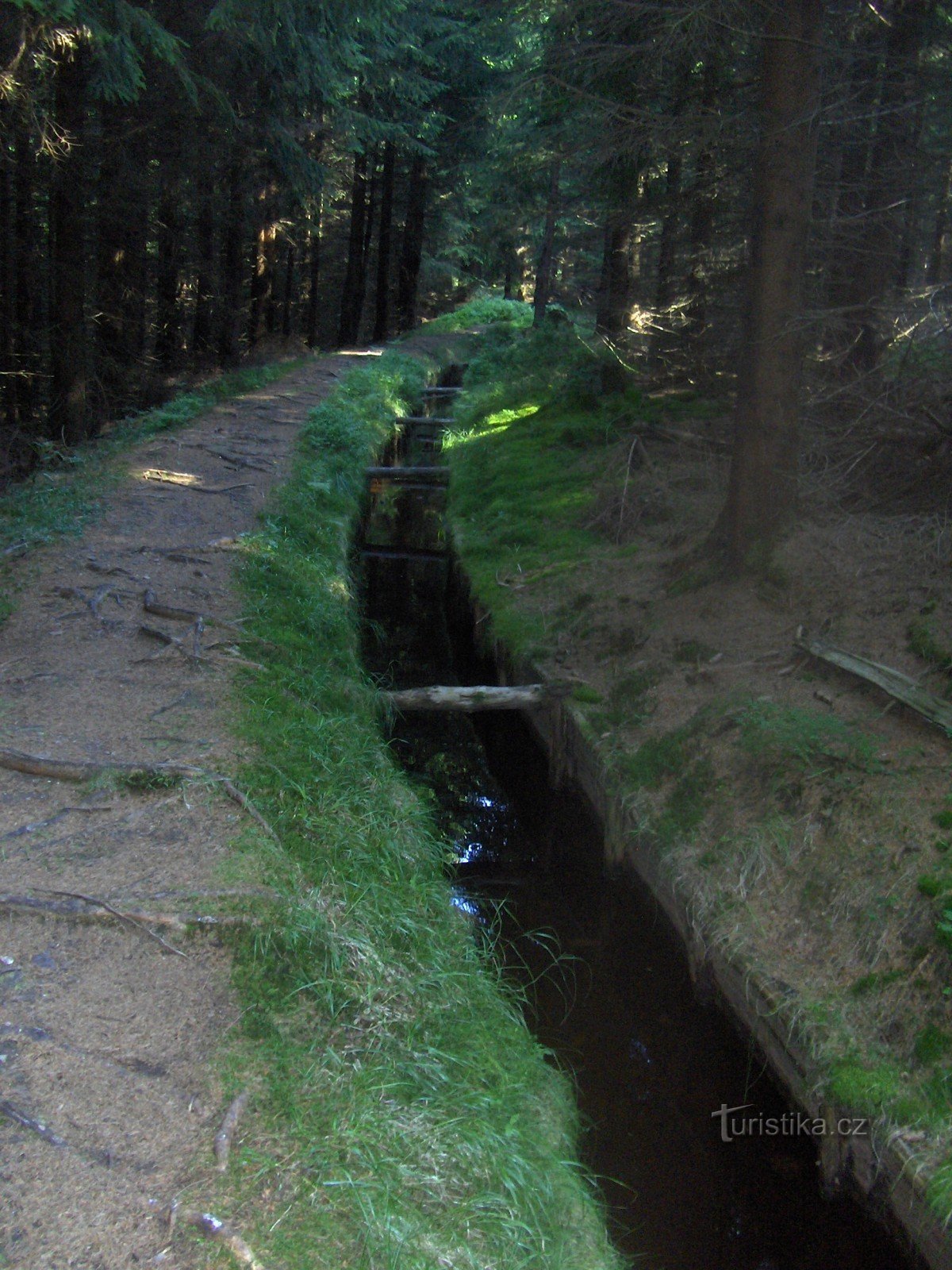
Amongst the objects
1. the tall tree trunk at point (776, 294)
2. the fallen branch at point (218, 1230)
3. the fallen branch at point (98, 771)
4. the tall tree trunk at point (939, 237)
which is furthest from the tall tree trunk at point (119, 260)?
the fallen branch at point (218, 1230)

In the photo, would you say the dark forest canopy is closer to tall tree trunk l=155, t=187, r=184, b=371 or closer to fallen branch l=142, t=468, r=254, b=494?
tall tree trunk l=155, t=187, r=184, b=371

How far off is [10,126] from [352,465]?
5.32 metres

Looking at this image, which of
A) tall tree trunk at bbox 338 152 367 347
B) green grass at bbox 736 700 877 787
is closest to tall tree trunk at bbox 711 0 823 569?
green grass at bbox 736 700 877 787

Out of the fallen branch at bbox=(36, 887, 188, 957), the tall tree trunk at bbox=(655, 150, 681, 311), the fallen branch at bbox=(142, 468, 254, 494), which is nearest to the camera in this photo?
the fallen branch at bbox=(36, 887, 188, 957)

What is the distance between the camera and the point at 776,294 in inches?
302

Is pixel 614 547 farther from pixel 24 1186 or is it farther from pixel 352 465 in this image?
pixel 24 1186

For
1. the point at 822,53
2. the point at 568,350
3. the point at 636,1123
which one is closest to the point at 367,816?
the point at 636,1123

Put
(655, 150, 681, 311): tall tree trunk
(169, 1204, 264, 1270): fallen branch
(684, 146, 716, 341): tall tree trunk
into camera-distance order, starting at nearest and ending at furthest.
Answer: (169, 1204, 264, 1270): fallen branch → (684, 146, 716, 341): tall tree trunk → (655, 150, 681, 311): tall tree trunk

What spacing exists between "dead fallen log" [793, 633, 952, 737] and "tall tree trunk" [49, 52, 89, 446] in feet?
31.3

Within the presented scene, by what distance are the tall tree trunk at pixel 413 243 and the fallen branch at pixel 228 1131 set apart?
2906 cm

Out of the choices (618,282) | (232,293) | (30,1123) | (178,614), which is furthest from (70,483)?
(232,293)

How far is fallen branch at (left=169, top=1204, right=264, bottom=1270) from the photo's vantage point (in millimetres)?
2793

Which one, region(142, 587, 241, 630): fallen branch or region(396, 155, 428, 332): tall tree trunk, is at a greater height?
region(396, 155, 428, 332): tall tree trunk

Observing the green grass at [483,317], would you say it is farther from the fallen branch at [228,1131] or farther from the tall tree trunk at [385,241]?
the fallen branch at [228,1131]
